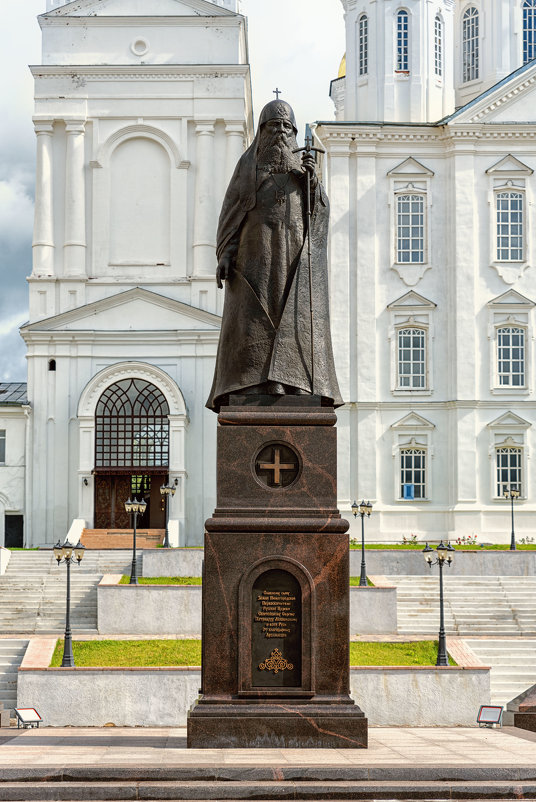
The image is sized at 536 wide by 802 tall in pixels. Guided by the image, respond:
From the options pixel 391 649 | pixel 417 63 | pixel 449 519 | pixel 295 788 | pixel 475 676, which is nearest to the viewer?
pixel 295 788

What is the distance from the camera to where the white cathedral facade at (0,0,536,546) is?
4281cm

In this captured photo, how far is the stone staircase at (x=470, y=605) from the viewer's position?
30.5m

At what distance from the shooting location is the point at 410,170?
43500mm

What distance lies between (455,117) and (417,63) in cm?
423

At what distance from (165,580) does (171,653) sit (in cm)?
681

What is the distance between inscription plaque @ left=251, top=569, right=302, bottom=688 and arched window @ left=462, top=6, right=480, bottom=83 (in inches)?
1585

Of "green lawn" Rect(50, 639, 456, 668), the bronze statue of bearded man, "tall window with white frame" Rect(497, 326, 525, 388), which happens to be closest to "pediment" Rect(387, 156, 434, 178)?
"tall window with white frame" Rect(497, 326, 525, 388)

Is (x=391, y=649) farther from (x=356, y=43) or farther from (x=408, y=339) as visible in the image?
(x=356, y=43)

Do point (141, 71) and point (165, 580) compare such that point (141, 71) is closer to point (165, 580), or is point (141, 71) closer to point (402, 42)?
point (402, 42)

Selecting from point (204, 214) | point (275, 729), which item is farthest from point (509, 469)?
point (275, 729)

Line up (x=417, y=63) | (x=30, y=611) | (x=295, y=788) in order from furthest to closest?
1. (x=417, y=63)
2. (x=30, y=611)
3. (x=295, y=788)

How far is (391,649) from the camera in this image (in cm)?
2655

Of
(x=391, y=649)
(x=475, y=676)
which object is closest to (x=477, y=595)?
(x=391, y=649)

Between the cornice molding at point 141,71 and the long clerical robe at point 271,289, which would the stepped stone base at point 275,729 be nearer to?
the long clerical robe at point 271,289
